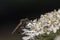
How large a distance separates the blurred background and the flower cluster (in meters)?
1.66

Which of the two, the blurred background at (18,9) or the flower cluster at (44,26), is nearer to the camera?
the flower cluster at (44,26)

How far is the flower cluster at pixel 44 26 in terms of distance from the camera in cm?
133

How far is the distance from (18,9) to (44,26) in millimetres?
1867

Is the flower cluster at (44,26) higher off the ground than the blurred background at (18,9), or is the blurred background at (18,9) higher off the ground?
the blurred background at (18,9)

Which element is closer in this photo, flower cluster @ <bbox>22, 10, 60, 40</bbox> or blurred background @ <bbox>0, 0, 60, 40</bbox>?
flower cluster @ <bbox>22, 10, 60, 40</bbox>

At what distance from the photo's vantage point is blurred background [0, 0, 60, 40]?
310 centimetres

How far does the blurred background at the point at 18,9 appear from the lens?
3.10 metres

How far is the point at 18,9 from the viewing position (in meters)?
3.20

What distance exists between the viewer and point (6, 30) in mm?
3078

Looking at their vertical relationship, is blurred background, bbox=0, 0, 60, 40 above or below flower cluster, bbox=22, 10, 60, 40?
above

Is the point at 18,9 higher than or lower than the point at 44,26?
higher

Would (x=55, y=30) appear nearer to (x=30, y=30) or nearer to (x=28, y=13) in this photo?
(x=30, y=30)

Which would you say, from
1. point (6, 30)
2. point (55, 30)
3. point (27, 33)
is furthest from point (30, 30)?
point (6, 30)

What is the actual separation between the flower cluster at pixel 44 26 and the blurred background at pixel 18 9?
1.66m
